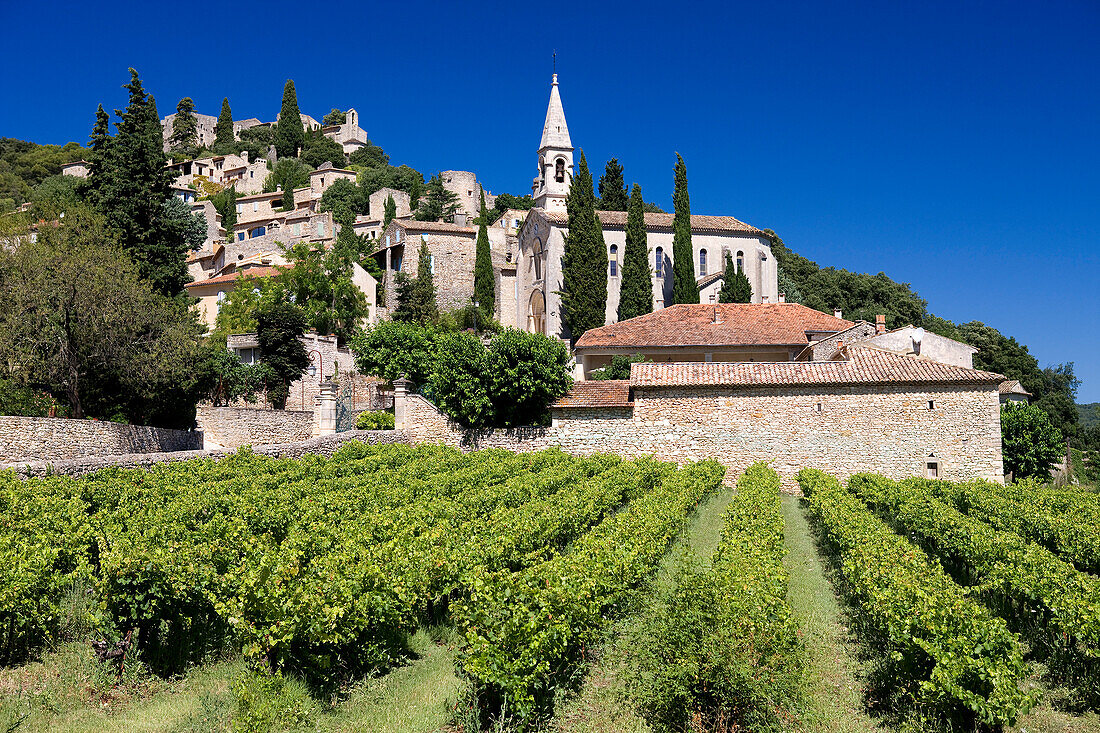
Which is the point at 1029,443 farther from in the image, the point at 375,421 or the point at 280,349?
the point at 280,349

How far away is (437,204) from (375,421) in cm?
5631

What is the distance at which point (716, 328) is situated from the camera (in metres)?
40.2

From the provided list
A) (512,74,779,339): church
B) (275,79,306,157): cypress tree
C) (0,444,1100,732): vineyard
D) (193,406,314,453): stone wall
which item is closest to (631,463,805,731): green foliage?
(0,444,1100,732): vineyard

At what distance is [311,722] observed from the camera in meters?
7.38

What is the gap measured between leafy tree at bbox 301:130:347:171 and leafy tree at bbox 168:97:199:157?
606 inches

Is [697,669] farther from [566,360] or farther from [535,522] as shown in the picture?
[566,360]

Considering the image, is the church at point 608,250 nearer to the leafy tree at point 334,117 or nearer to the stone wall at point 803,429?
the stone wall at point 803,429

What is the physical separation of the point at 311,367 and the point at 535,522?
2927 cm

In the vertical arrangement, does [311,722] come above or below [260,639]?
below

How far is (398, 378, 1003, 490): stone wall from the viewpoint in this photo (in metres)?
26.7

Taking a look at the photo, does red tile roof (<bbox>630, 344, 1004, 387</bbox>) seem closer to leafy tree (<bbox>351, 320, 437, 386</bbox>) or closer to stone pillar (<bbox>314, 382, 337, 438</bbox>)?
stone pillar (<bbox>314, 382, 337, 438</bbox>)

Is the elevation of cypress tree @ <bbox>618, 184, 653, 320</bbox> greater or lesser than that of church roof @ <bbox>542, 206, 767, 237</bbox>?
lesser

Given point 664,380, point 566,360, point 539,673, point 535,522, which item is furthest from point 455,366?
point 539,673

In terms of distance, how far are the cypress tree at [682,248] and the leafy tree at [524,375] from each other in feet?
74.6
